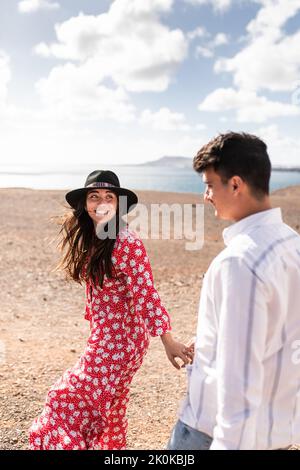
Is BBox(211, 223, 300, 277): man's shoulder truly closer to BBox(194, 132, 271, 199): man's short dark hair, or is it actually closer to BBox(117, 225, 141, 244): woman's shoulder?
BBox(194, 132, 271, 199): man's short dark hair

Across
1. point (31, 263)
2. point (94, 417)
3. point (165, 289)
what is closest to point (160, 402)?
point (94, 417)

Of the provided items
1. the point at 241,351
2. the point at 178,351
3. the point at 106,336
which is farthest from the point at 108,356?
the point at 241,351

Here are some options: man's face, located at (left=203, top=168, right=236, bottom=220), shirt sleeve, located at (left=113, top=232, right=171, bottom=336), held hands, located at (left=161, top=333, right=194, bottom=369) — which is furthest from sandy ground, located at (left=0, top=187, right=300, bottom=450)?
man's face, located at (left=203, top=168, right=236, bottom=220)

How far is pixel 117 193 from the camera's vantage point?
304 cm

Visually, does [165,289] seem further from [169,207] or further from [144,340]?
[169,207]

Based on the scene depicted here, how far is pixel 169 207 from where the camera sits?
2598 centimetres

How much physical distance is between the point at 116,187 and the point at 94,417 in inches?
49.4

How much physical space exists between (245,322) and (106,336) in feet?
4.37

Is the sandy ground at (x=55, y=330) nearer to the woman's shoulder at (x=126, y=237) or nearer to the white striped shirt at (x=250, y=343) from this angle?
the woman's shoulder at (x=126, y=237)

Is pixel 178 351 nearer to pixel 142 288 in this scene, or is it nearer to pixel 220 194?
pixel 142 288

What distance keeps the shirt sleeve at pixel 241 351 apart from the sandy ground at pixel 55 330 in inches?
80.0

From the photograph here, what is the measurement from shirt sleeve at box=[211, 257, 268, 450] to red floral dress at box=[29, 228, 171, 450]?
1111 mm

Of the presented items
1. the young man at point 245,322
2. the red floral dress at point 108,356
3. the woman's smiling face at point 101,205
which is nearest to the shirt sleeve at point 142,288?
the red floral dress at point 108,356

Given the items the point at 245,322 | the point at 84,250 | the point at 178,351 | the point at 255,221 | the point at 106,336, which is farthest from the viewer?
the point at 84,250
